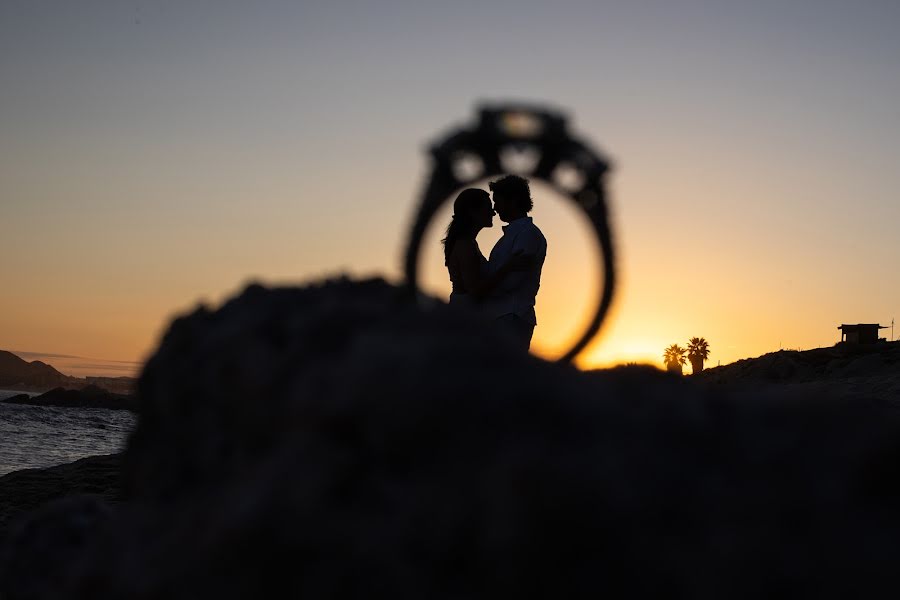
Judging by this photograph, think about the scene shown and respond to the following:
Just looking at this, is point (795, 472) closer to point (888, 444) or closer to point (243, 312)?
point (888, 444)

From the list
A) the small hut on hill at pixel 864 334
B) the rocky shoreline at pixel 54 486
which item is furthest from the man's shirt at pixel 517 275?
the small hut on hill at pixel 864 334

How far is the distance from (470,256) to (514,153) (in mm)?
764

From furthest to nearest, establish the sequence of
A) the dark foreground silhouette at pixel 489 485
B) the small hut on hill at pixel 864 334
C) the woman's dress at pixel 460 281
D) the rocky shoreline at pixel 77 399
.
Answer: the rocky shoreline at pixel 77 399 → the small hut on hill at pixel 864 334 → the woman's dress at pixel 460 281 → the dark foreground silhouette at pixel 489 485

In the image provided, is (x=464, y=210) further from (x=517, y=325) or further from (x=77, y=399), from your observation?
(x=77, y=399)

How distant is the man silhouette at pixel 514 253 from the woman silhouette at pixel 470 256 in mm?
61

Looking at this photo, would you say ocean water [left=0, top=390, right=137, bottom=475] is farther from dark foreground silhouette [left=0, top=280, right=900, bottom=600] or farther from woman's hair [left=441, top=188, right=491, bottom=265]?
dark foreground silhouette [left=0, top=280, right=900, bottom=600]

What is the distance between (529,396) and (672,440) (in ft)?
0.84

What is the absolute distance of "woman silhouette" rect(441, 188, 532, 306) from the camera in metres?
4.84

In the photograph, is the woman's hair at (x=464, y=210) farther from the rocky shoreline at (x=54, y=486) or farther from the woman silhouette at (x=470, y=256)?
the rocky shoreline at (x=54, y=486)

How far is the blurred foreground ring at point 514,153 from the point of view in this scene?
4.94 m

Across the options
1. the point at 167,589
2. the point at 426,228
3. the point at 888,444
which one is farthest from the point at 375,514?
the point at 426,228

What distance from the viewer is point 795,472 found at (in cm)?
137

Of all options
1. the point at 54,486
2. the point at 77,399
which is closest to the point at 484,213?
the point at 54,486

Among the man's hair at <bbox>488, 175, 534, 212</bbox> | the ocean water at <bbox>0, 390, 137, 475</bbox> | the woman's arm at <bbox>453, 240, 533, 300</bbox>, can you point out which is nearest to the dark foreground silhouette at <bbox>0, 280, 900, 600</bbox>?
the woman's arm at <bbox>453, 240, 533, 300</bbox>
